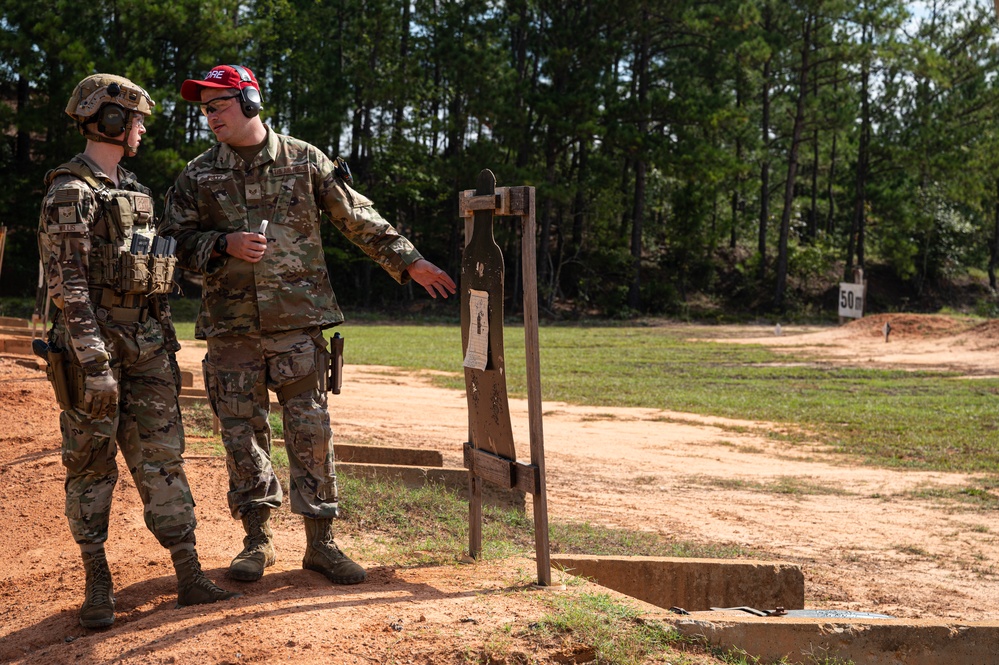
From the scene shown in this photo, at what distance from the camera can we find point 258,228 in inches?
189

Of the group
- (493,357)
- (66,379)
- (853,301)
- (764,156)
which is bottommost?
(66,379)

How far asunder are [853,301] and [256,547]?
3383cm

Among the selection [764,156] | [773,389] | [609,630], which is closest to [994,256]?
[764,156]

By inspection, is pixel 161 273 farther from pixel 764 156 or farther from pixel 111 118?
pixel 764 156

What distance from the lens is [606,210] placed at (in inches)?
1666

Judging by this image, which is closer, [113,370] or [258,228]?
[113,370]

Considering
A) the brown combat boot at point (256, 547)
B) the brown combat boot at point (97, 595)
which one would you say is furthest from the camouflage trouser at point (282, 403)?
the brown combat boot at point (97, 595)

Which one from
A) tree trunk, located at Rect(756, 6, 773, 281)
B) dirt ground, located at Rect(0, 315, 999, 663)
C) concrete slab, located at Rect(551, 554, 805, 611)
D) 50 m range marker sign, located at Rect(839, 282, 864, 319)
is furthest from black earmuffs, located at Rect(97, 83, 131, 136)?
tree trunk, located at Rect(756, 6, 773, 281)

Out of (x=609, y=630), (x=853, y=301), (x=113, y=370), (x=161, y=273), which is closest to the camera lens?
(x=609, y=630)

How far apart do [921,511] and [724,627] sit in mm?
4761

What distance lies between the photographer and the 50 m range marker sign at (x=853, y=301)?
3416cm

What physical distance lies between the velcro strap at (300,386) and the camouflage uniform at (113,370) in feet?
1.62

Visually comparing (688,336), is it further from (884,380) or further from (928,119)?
(928,119)

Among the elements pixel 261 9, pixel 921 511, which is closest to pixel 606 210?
pixel 261 9
